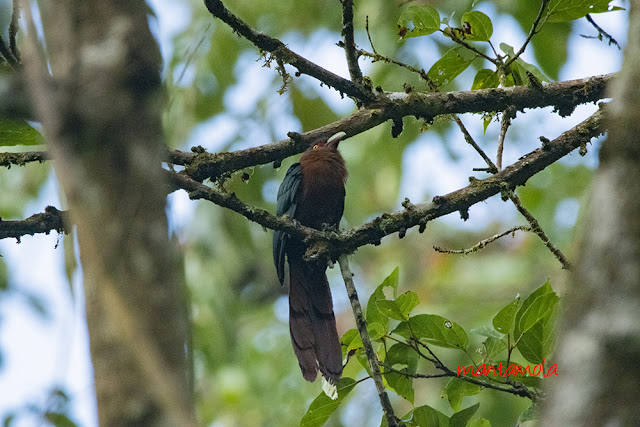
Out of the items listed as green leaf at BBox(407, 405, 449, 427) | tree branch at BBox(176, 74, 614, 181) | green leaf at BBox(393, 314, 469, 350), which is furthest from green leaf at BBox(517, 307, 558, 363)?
tree branch at BBox(176, 74, 614, 181)

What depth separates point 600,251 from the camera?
112 cm

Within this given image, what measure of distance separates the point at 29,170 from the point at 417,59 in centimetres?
491

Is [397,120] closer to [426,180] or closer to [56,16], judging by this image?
[56,16]

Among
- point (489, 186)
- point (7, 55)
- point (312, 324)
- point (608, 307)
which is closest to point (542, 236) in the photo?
point (489, 186)

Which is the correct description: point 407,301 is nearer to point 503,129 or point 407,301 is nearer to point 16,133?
point 503,129

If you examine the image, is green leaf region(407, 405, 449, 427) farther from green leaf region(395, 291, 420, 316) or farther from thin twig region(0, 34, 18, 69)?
thin twig region(0, 34, 18, 69)

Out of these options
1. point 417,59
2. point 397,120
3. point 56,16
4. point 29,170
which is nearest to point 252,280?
point 29,170

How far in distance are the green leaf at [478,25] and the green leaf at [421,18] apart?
0.14 meters

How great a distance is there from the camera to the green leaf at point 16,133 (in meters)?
2.36

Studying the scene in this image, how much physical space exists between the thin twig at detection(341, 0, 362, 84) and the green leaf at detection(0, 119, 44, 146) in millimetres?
1243

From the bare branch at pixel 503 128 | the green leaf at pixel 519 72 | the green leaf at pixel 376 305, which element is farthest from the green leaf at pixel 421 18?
the green leaf at pixel 376 305

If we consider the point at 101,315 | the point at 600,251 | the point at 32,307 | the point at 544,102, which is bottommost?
the point at 600,251

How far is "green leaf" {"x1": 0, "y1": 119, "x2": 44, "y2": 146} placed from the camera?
2.36m

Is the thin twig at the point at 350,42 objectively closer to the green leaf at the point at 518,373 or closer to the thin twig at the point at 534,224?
the thin twig at the point at 534,224
